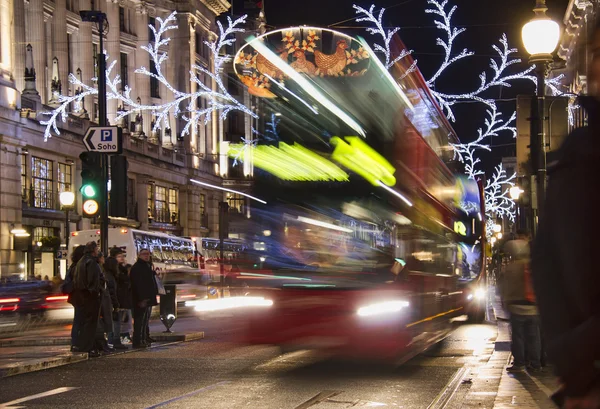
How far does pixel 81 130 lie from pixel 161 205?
14335 mm

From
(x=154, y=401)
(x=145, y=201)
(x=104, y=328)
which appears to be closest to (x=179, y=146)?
(x=145, y=201)

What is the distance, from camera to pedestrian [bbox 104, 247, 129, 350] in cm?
1719

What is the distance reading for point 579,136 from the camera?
7.50 feet

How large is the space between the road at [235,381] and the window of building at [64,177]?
34.5 m

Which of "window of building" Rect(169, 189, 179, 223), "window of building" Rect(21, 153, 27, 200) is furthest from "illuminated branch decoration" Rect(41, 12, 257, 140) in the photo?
"window of building" Rect(169, 189, 179, 223)

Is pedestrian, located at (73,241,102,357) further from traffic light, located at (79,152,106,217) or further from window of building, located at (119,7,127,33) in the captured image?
window of building, located at (119,7,127,33)

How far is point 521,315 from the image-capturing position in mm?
12977

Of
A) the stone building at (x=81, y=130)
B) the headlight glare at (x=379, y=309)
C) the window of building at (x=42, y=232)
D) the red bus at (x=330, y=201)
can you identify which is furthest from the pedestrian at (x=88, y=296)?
the window of building at (x=42, y=232)

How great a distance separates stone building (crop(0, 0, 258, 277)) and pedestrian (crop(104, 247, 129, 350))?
39.0 ft

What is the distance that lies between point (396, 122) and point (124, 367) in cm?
529

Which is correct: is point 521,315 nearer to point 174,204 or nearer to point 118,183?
point 118,183

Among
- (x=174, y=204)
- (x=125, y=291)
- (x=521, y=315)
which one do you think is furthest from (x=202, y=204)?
(x=521, y=315)

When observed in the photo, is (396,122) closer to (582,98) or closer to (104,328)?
(104,328)

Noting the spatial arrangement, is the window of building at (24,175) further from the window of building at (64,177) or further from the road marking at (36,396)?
the road marking at (36,396)
